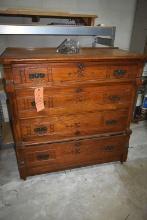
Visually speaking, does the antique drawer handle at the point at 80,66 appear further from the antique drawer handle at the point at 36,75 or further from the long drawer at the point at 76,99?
the antique drawer handle at the point at 36,75

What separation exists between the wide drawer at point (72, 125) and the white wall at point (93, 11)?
1.06 metres

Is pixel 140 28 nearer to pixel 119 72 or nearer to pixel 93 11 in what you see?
pixel 93 11

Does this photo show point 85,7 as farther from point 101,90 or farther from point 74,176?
point 74,176

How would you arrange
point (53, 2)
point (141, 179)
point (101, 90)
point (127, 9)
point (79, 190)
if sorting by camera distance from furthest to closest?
point (127, 9), point (53, 2), point (141, 179), point (79, 190), point (101, 90)

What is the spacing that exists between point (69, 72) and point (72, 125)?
466 mm

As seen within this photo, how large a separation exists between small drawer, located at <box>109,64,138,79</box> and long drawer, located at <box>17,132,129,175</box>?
0.58m

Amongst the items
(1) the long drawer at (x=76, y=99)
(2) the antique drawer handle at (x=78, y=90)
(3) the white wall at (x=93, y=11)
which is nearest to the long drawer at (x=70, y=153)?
(1) the long drawer at (x=76, y=99)

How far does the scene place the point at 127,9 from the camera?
6.94ft

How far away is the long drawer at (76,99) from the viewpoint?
1266 millimetres

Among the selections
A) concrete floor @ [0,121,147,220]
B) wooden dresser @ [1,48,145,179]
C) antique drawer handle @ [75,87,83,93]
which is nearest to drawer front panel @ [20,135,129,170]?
wooden dresser @ [1,48,145,179]

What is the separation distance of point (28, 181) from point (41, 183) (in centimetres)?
13

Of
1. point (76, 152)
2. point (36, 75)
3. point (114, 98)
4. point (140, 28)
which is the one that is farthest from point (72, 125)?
point (140, 28)

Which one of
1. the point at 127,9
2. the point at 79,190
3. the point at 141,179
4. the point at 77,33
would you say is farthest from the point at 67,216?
the point at 127,9

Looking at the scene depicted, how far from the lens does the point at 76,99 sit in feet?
4.47
